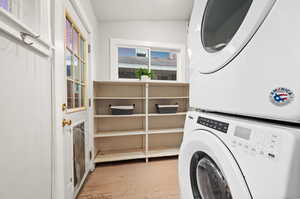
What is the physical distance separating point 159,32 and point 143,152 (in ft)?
6.99

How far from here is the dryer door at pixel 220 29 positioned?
0.46 m

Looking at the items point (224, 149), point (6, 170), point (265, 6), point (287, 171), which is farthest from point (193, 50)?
point (6, 170)

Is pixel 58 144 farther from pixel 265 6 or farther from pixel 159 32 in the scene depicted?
pixel 159 32

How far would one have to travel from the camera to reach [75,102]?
1467 millimetres

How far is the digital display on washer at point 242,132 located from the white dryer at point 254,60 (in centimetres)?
6

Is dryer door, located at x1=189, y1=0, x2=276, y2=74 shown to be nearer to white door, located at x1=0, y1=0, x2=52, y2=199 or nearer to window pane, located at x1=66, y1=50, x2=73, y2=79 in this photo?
white door, located at x1=0, y1=0, x2=52, y2=199

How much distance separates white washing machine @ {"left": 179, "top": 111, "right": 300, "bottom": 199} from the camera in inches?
13.2

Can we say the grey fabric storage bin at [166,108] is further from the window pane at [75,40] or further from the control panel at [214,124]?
the control panel at [214,124]

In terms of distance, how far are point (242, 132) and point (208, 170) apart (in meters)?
0.39

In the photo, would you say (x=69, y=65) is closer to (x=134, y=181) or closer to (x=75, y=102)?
(x=75, y=102)

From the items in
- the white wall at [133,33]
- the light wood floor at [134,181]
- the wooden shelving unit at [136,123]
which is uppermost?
the white wall at [133,33]

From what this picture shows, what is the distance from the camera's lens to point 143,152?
7.51 feet

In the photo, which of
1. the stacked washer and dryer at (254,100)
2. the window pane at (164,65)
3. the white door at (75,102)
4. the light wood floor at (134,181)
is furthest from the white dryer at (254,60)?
the window pane at (164,65)

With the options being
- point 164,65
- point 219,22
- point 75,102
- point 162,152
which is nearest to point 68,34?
point 75,102
